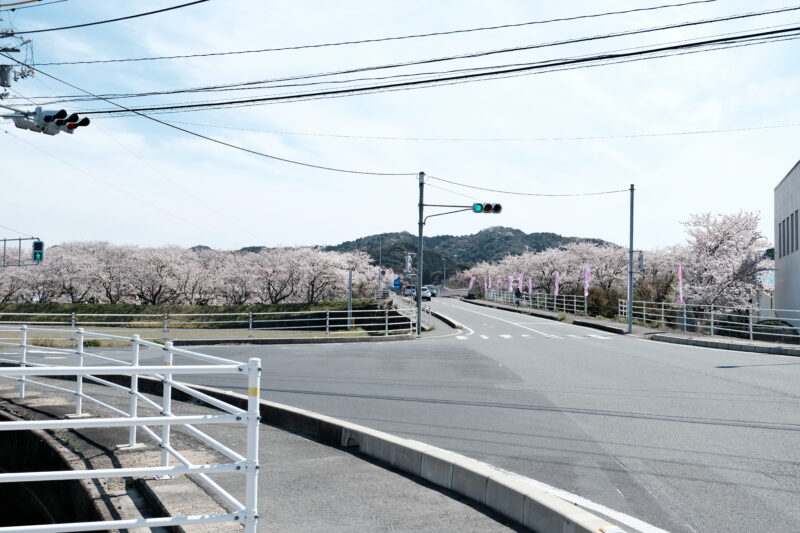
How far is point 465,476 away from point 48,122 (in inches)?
536

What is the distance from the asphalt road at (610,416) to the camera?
520 centimetres

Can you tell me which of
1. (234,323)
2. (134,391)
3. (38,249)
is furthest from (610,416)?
(38,249)

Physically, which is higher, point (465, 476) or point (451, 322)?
point (465, 476)

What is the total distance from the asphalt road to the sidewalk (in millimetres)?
1182

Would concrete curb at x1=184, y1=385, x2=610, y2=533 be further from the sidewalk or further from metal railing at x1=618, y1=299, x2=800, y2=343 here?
metal railing at x1=618, y1=299, x2=800, y2=343

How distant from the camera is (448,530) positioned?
426 cm

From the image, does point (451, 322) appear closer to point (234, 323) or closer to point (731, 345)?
point (234, 323)

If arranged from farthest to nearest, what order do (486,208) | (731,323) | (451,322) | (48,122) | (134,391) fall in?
(451,322)
(486,208)
(731,323)
(48,122)
(134,391)

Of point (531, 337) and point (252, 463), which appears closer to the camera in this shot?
point (252, 463)

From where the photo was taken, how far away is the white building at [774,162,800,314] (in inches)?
1358

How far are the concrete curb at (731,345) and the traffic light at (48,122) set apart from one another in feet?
65.7

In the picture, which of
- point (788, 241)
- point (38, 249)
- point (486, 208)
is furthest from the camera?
point (38, 249)

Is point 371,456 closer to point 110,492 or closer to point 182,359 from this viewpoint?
point 110,492

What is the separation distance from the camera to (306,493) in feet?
16.9
